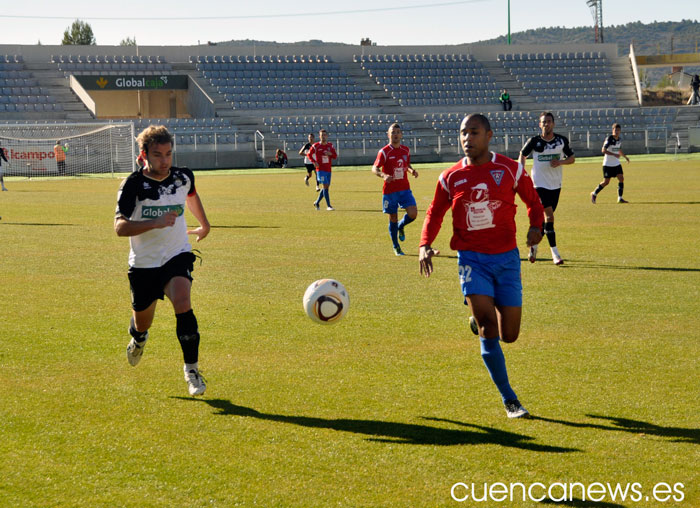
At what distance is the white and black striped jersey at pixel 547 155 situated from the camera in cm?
1376

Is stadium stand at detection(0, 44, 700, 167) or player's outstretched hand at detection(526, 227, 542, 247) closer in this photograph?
player's outstretched hand at detection(526, 227, 542, 247)

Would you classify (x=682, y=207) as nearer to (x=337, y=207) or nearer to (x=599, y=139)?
(x=337, y=207)

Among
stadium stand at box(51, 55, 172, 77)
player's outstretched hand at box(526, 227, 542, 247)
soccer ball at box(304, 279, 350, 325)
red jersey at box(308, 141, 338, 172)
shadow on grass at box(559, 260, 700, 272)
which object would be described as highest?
stadium stand at box(51, 55, 172, 77)

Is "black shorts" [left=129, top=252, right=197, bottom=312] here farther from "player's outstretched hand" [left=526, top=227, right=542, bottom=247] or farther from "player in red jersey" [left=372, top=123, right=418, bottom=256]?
"player in red jersey" [left=372, top=123, right=418, bottom=256]

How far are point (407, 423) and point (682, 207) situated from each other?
60.4 ft

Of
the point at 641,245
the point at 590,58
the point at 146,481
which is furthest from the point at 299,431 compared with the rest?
the point at 590,58

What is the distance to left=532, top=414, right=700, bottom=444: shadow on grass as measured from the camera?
5527mm

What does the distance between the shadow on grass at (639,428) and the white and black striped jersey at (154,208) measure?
9.77 feet

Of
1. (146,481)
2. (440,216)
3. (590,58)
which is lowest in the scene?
(146,481)

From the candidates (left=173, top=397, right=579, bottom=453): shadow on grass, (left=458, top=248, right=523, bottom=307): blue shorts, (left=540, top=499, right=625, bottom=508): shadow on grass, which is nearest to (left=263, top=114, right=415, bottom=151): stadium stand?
(left=458, top=248, right=523, bottom=307): blue shorts

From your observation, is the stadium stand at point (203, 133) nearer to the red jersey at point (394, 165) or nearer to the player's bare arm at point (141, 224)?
the red jersey at point (394, 165)

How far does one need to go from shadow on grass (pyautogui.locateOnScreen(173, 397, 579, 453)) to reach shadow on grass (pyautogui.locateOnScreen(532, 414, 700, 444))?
46 cm

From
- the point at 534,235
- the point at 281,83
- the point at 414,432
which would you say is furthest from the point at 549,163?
the point at 281,83

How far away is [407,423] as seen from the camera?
19.5ft
